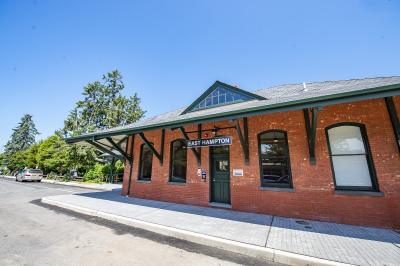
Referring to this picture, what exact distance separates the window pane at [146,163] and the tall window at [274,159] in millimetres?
6309

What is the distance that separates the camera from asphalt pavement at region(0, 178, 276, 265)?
12.0 feet

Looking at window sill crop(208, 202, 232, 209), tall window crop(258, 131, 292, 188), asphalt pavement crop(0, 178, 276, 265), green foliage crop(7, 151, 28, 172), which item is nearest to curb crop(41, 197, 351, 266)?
asphalt pavement crop(0, 178, 276, 265)

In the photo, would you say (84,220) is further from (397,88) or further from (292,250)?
(397,88)

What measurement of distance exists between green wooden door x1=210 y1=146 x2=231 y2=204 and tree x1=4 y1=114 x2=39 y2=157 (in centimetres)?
8642

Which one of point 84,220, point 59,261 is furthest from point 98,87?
point 59,261

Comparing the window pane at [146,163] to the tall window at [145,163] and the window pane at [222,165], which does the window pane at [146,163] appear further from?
the window pane at [222,165]

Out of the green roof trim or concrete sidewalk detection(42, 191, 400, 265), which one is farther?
the green roof trim

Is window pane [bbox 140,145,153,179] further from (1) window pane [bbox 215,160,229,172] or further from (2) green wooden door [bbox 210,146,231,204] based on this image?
(1) window pane [bbox 215,160,229,172]

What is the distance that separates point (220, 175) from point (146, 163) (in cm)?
492

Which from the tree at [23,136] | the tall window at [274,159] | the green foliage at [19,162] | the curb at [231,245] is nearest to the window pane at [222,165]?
the tall window at [274,159]

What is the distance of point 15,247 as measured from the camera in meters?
4.24

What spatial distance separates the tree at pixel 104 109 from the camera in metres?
30.6

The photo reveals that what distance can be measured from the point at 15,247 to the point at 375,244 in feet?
27.6

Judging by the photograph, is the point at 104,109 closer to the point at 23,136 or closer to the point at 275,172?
the point at 275,172
